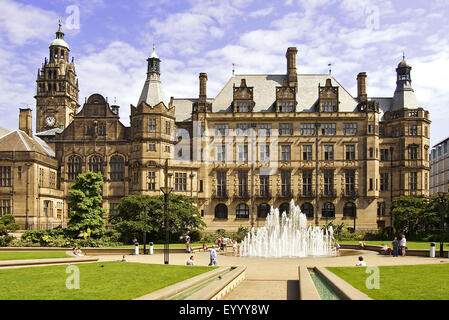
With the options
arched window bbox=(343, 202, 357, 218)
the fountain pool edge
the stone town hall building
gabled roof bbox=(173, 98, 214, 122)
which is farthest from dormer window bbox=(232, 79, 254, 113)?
the fountain pool edge

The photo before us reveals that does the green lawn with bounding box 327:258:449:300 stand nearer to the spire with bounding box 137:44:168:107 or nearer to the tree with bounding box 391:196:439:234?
the tree with bounding box 391:196:439:234

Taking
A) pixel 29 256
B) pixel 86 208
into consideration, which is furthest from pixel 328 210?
pixel 29 256

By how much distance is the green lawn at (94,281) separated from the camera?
1678 centimetres

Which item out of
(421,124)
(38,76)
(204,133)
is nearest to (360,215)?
(421,124)

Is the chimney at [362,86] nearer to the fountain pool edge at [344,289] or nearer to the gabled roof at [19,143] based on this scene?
the gabled roof at [19,143]

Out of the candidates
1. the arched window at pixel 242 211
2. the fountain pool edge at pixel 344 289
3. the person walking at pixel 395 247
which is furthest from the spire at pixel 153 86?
the fountain pool edge at pixel 344 289

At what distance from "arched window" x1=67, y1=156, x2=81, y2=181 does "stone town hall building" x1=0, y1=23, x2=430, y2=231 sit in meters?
0.13

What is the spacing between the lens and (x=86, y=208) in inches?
2063

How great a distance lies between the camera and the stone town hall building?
66750 millimetres

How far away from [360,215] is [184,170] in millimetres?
24244

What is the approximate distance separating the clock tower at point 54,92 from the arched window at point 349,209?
56784 mm

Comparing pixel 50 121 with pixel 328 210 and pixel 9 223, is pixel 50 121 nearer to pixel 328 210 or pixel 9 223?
pixel 9 223

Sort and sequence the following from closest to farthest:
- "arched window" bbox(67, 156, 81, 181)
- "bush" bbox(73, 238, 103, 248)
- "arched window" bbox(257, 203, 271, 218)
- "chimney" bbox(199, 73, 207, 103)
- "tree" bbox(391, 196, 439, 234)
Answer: "bush" bbox(73, 238, 103, 248) < "tree" bbox(391, 196, 439, 234) < "arched window" bbox(67, 156, 81, 181) < "arched window" bbox(257, 203, 271, 218) < "chimney" bbox(199, 73, 207, 103)
